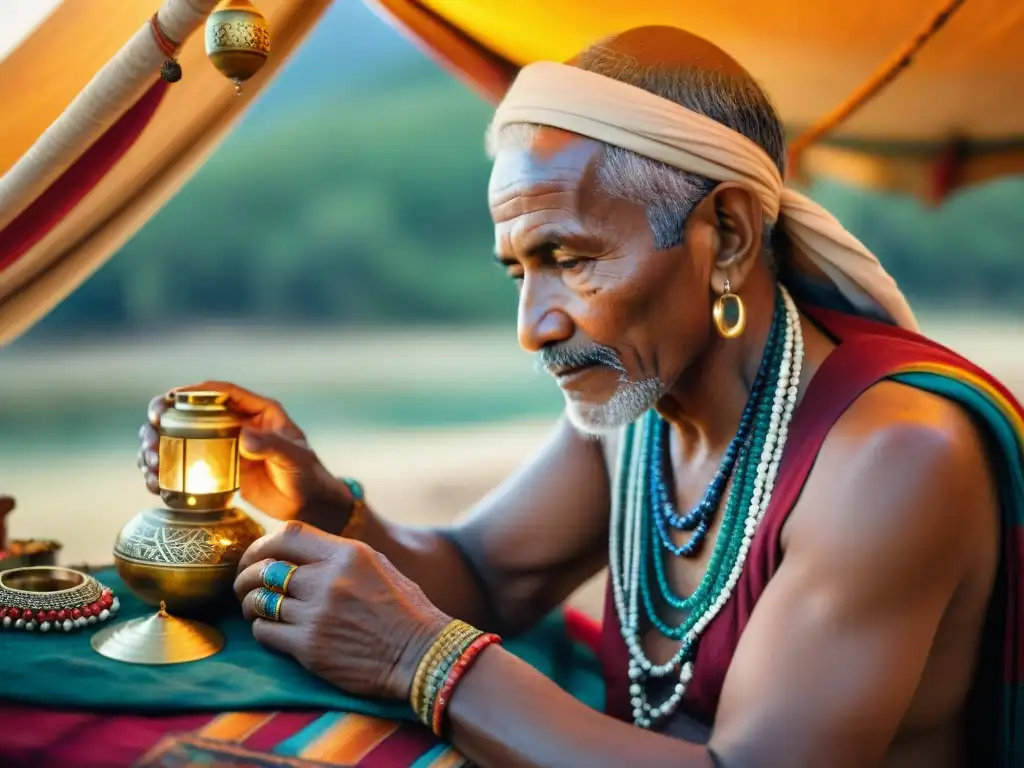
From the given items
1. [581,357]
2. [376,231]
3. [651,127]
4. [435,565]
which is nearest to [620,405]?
[581,357]

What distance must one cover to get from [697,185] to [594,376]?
284 millimetres

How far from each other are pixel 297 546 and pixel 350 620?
0.40 feet

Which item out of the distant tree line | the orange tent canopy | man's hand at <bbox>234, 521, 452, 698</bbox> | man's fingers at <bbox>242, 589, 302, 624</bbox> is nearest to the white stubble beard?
man's hand at <bbox>234, 521, 452, 698</bbox>

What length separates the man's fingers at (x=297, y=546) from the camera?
113cm

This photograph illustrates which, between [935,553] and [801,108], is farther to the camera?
[801,108]

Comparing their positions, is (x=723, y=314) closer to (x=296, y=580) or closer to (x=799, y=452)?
(x=799, y=452)

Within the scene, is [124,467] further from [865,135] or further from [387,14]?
[865,135]

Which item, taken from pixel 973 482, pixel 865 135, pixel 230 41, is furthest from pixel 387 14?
pixel 973 482

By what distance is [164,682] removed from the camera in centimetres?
105

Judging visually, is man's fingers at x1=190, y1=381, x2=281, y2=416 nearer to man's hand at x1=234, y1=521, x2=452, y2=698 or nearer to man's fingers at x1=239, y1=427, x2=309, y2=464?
man's fingers at x1=239, y1=427, x2=309, y2=464

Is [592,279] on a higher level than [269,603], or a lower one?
higher

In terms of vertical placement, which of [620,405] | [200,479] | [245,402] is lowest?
[200,479]

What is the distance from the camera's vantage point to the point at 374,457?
2.66m

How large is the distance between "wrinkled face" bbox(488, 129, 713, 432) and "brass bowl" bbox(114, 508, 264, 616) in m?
0.47
